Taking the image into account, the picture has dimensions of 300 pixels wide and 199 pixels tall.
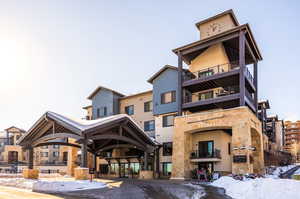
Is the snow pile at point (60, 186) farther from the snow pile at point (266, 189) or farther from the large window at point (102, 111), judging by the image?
the large window at point (102, 111)

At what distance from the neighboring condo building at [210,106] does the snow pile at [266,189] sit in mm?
6862

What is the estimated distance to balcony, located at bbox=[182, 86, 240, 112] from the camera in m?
28.9

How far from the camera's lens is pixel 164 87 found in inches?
1385

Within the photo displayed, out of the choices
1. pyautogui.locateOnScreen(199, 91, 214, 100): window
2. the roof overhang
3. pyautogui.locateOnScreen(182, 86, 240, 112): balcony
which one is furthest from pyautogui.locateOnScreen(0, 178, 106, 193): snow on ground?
the roof overhang

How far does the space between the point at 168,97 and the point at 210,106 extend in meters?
5.29

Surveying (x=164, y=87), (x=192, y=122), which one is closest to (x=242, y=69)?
(x=192, y=122)

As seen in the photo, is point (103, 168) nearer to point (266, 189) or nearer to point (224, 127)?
point (224, 127)

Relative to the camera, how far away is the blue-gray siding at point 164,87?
113ft

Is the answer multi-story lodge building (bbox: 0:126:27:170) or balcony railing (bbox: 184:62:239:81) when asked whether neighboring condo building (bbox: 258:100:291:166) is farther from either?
multi-story lodge building (bbox: 0:126:27:170)

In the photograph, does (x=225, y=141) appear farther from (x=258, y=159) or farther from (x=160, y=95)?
(x=160, y=95)

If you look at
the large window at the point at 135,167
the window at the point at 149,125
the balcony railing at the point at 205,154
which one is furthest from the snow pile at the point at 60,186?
the window at the point at 149,125

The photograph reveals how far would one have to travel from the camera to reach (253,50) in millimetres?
32781

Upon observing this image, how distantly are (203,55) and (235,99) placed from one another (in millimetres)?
8189

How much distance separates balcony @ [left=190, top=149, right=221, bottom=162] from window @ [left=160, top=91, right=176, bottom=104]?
22.6 feet
